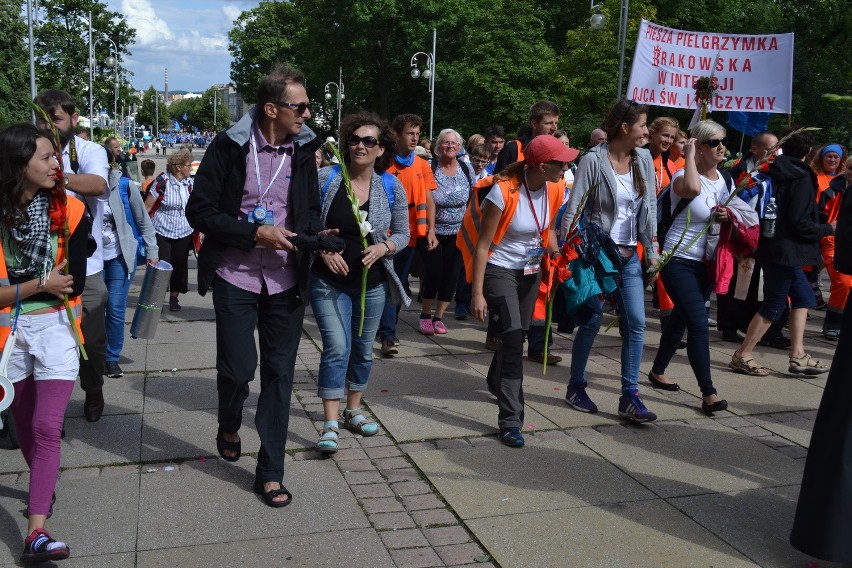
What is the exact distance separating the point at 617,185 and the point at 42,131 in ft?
10.7

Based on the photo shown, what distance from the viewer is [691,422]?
5.91 m

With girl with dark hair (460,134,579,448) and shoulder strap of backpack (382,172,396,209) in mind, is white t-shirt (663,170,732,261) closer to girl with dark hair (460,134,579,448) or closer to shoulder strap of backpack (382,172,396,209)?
girl with dark hair (460,134,579,448)

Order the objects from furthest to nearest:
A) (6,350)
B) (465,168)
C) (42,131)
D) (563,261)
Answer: (465,168) → (563,261) → (42,131) → (6,350)

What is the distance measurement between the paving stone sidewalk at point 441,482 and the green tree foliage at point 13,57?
35.4 meters

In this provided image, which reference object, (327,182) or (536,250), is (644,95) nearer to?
(536,250)

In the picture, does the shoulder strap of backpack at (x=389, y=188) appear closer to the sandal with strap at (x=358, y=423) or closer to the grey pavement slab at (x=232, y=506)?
the sandal with strap at (x=358, y=423)

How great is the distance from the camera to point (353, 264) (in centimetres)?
530

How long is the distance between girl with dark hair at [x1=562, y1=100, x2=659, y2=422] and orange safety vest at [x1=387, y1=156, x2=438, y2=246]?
94.0 inches

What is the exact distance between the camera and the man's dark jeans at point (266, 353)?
4.52 meters

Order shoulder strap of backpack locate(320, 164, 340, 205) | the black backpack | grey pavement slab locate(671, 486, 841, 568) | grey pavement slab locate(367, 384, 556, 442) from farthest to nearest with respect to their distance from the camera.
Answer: the black backpack, grey pavement slab locate(367, 384, 556, 442), shoulder strap of backpack locate(320, 164, 340, 205), grey pavement slab locate(671, 486, 841, 568)

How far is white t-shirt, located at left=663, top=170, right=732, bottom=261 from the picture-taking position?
618 cm

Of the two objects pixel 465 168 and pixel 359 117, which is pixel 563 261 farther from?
pixel 465 168

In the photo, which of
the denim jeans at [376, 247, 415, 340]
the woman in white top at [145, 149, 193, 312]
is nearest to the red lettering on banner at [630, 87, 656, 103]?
the denim jeans at [376, 247, 415, 340]

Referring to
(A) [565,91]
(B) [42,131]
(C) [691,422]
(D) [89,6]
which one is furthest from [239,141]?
(D) [89,6]
